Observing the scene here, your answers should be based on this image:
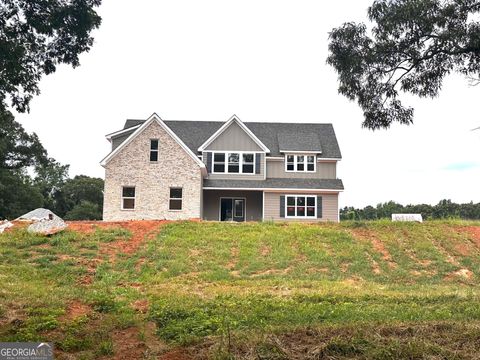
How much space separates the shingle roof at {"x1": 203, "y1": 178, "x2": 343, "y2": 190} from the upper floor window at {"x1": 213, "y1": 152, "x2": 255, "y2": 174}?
81cm

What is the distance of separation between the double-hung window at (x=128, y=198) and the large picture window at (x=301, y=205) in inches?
381

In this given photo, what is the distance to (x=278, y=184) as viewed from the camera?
31.6 metres

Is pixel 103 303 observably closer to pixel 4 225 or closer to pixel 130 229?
pixel 130 229

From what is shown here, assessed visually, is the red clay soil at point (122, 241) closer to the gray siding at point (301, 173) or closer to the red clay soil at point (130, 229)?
the red clay soil at point (130, 229)

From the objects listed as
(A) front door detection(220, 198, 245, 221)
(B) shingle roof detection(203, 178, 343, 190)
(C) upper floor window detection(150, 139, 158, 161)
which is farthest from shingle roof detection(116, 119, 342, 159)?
(C) upper floor window detection(150, 139, 158, 161)

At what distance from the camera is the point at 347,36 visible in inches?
383

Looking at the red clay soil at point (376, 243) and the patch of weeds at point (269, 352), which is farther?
the red clay soil at point (376, 243)

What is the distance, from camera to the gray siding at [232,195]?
32531 mm

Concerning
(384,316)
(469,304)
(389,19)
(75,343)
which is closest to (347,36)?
(389,19)

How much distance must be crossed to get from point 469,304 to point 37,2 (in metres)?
10.5

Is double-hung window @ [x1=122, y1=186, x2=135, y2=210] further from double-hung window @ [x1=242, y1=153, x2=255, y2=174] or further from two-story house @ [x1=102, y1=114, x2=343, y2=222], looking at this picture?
double-hung window @ [x1=242, y1=153, x2=255, y2=174]

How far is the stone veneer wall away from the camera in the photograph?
28.8m

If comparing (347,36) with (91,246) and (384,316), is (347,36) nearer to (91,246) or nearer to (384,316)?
(384,316)

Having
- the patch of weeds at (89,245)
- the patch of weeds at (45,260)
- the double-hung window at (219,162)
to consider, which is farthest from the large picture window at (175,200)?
the patch of weeds at (45,260)
